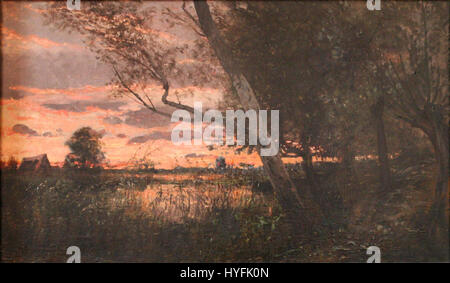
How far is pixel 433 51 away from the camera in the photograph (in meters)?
4.78

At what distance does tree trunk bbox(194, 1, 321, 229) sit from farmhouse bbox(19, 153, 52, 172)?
278cm

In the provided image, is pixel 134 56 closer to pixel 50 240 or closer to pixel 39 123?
pixel 39 123

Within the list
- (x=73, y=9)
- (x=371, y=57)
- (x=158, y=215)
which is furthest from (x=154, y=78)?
(x=371, y=57)

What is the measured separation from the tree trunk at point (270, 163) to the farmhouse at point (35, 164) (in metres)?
2.78

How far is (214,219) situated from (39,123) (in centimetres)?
273

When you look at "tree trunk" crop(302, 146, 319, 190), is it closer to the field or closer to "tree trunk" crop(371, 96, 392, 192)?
the field

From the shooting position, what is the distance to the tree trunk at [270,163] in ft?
15.5

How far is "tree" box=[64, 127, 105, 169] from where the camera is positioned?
183 inches

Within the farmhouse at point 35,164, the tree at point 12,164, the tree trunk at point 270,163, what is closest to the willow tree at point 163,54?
the tree trunk at point 270,163

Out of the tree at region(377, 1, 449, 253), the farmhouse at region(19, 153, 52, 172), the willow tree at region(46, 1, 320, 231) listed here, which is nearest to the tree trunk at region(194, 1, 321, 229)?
the willow tree at region(46, 1, 320, 231)

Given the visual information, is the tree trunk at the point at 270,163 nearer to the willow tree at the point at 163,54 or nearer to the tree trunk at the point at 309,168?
the willow tree at the point at 163,54

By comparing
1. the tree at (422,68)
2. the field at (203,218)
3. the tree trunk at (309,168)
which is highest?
the tree at (422,68)

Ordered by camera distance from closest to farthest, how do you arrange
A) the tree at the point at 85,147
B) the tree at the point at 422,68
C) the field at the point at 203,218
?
the field at the point at 203,218 < the tree at the point at 85,147 < the tree at the point at 422,68

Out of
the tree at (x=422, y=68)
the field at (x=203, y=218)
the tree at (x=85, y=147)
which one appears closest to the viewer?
the field at (x=203, y=218)
